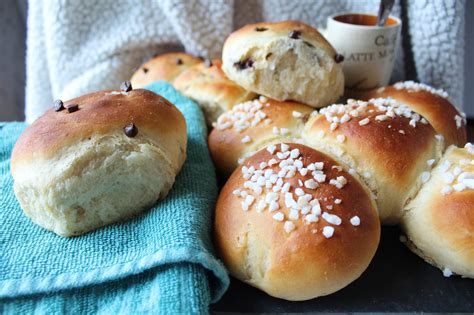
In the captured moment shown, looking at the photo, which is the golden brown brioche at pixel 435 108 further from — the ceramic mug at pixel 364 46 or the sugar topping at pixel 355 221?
the sugar topping at pixel 355 221

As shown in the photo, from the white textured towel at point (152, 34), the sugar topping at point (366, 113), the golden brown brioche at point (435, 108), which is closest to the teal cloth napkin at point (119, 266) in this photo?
the sugar topping at point (366, 113)

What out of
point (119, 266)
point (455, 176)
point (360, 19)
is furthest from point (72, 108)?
point (360, 19)

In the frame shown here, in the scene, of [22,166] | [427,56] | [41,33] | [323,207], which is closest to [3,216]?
[22,166]

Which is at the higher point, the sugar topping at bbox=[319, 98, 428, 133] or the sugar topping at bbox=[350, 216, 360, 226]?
the sugar topping at bbox=[319, 98, 428, 133]

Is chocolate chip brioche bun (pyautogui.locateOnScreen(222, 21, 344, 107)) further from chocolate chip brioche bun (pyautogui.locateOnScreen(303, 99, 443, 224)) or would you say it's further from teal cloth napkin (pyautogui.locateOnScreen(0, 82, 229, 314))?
teal cloth napkin (pyautogui.locateOnScreen(0, 82, 229, 314))

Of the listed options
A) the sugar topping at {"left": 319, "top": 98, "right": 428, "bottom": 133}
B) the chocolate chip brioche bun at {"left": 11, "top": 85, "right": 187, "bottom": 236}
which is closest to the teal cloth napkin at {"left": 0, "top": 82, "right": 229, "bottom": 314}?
the chocolate chip brioche bun at {"left": 11, "top": 85, "right": 187, "bottom": 236}

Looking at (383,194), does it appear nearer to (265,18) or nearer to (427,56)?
(427,56)

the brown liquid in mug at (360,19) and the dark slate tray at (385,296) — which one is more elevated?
the brown liquid in mug at (360,19)
